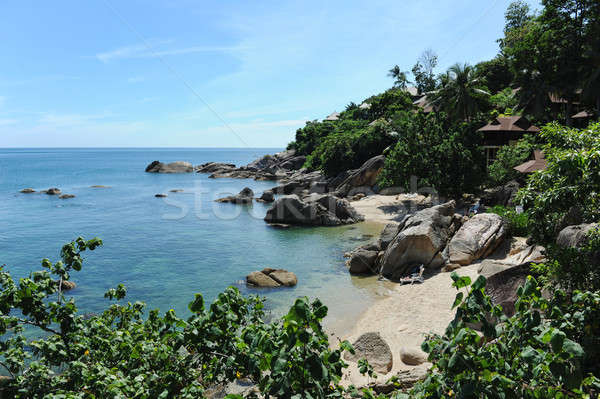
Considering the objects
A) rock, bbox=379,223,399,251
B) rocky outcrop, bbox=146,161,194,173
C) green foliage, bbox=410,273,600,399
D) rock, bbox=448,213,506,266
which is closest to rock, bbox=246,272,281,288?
rock, bbox=379,223,399,251

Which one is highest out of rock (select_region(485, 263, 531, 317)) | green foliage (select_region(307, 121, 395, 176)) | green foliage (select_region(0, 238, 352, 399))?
green foliage (select_region(307, 121, 395, 176))

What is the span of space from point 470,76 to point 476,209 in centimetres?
1841

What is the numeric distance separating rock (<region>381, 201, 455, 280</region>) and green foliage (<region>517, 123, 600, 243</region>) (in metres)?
11.2

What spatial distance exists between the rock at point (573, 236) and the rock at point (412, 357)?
5171mm

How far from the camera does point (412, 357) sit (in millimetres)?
11945

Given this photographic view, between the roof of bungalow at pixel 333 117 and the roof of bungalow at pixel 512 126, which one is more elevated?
the roof of bungalow at pixel 333 117

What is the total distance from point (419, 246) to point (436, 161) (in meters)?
14.0

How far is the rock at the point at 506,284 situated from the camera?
12.3m

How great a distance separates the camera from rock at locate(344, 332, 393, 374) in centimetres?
1175

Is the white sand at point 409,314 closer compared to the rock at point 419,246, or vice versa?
the white sand at point 409,314

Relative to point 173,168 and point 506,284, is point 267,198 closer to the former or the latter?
point 506,284

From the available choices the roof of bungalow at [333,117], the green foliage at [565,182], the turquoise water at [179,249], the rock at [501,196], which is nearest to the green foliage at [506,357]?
the green foliage at [565,182]

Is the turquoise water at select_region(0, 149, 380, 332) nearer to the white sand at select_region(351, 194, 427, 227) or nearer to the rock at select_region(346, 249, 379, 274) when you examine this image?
the rock at select_region(346, 249, 379, 274)

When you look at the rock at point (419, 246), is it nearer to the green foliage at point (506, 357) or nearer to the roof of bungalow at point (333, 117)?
the green foliage at point (506, 357)
